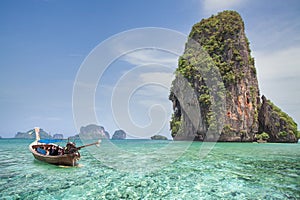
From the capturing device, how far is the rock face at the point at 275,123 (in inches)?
1355

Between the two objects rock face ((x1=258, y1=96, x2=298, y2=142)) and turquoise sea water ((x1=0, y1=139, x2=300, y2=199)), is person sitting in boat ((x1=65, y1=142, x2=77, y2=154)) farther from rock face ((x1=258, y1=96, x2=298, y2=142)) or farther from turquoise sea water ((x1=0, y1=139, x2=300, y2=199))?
rock face ((x1=258, y1=96, x2=298, y2=142))

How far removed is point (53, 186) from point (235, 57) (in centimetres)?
3396

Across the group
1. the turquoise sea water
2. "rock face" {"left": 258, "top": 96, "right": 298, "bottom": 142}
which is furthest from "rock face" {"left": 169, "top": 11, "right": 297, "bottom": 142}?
the turquoise sea water

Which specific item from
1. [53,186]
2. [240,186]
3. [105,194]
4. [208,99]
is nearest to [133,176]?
[105,194]

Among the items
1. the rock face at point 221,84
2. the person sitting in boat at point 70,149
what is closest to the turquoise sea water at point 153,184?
the person sitting in boat at point 70,149

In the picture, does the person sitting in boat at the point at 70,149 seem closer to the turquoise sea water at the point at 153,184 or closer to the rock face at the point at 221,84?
the turquoise sea water at the point at 153,184

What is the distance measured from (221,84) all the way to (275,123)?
11.4 metres

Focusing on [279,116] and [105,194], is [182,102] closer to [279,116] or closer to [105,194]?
[279,116]

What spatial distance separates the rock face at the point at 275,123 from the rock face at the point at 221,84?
0.58ft

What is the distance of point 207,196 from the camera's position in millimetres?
6148

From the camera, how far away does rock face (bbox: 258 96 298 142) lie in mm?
34406

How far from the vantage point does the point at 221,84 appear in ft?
110

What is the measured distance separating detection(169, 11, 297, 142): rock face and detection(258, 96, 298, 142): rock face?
0.18 meters

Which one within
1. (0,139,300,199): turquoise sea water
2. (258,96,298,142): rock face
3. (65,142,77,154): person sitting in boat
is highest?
(258,96,298,142): rock face
